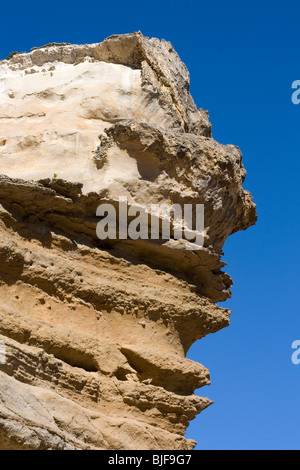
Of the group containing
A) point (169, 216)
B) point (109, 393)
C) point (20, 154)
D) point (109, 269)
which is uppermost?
point (20, 154)

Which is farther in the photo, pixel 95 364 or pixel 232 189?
pixel 232 189

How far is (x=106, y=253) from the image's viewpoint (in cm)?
Answer: 1638

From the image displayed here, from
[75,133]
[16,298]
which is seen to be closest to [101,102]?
[75,133]

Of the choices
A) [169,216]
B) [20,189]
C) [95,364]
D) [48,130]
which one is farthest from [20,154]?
[95,364]

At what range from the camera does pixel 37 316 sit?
14984 mm

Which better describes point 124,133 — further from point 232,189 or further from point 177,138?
point 232,189

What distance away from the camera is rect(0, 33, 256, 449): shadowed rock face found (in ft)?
47.6

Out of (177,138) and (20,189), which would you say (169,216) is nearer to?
(177,138)

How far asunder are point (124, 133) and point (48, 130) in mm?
1672

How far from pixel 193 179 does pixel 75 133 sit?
2.33 metres

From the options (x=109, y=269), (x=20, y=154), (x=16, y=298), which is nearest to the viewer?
(x=16, y=298)

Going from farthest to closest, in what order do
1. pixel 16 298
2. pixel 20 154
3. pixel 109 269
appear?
pixel 20 154, pixel 109 269, pixel 16 298

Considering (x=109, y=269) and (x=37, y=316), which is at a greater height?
(x=109, y=269)

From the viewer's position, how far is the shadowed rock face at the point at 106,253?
1452cm
